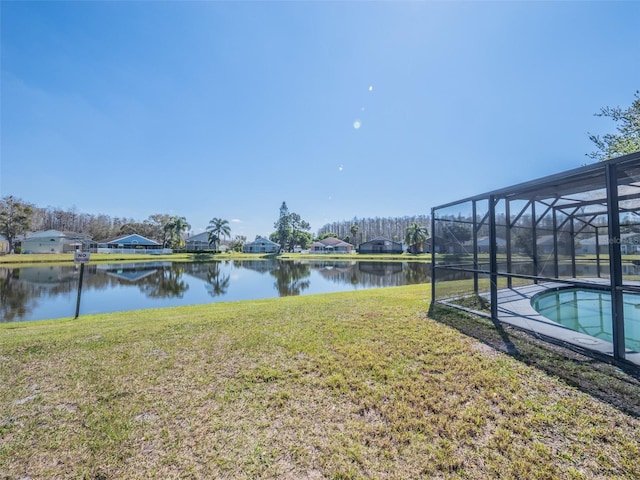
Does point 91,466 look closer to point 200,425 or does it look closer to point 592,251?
point 200,425

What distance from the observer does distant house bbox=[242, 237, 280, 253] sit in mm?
49281

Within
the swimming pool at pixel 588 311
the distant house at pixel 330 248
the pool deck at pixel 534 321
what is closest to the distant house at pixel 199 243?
the distant house at pixel 330 248

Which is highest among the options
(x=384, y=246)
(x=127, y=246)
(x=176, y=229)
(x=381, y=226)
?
(x=381, y=226)

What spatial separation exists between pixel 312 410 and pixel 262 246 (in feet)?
160

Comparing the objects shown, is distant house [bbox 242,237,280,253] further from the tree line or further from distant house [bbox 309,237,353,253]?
the tree line

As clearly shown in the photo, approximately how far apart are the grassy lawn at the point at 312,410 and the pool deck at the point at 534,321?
0.51m

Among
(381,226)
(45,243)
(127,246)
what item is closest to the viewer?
(45,243)

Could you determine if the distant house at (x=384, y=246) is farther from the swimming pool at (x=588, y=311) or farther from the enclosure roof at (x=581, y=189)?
the enclosure roof at (x=581, y=189)

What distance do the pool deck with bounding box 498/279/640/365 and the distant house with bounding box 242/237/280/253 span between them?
44565mm

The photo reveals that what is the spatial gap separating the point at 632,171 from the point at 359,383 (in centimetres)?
521

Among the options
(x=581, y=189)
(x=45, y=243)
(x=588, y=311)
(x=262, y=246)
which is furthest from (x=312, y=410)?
(x=45, y=243)

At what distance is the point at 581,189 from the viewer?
5.94 meters

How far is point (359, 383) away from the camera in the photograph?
107 inches

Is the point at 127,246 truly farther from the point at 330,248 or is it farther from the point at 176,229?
the point at 330,248
